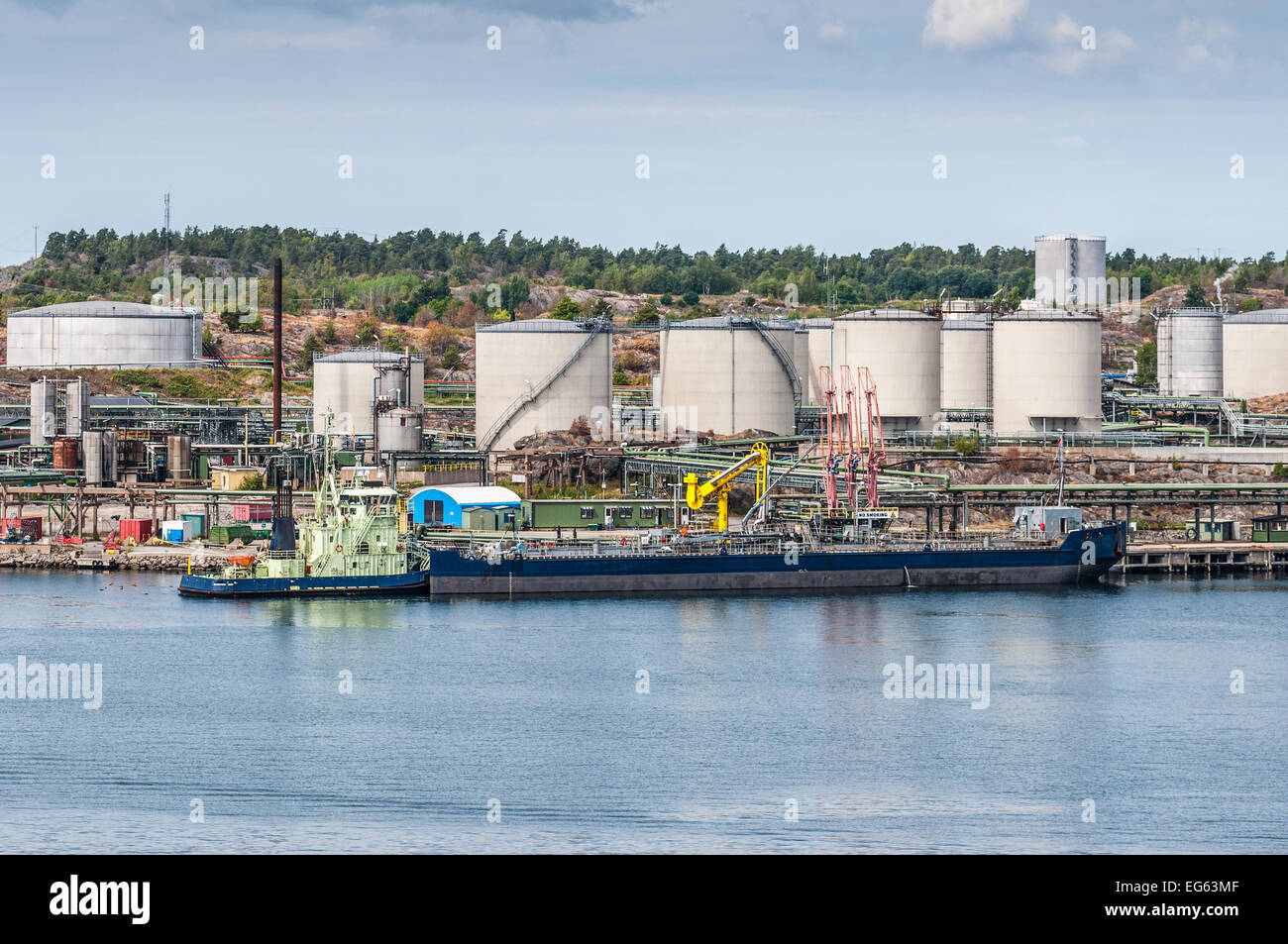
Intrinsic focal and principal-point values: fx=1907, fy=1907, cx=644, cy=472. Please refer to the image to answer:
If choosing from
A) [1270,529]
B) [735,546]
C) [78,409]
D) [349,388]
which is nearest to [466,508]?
[735,546]

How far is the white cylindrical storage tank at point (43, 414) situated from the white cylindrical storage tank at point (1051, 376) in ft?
152

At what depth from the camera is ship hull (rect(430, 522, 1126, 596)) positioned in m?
63.2

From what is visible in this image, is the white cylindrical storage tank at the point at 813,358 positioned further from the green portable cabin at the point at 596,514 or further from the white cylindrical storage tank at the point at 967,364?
the green portable cabin at the point at 596,514

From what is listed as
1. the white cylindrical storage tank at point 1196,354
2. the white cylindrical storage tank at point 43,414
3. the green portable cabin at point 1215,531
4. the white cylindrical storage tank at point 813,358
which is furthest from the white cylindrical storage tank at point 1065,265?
the white cylindrical storage tank at point 43,414

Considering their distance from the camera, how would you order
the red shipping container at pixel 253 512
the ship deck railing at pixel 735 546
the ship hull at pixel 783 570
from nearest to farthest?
the ship hull at pixel 783 570 < the ship deck railing at pixel 735 546 < the red shipping container at pixel 253 512

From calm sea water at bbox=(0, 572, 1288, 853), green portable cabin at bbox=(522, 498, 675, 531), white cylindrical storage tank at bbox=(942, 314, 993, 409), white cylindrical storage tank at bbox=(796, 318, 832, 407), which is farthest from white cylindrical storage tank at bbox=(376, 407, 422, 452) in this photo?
white cylindrical storage tank at bbox=(942, 314, 993, 409)

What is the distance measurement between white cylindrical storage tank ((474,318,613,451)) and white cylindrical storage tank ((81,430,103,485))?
1944 centimetres

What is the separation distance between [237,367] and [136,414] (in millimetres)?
31549

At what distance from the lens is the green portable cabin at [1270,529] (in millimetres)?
74812

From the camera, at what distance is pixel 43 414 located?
87.5 meters

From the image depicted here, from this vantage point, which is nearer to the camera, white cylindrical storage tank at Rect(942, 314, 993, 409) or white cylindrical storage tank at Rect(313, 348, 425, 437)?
white cylindrical storage tank at Rect(313, 348, 425, 437)

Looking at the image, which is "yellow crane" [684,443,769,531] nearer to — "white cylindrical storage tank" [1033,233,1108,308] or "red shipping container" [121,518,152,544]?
"red shipping container" [121,518,152,544]

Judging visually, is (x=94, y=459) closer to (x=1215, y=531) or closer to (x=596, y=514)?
(x=596, y=514)
